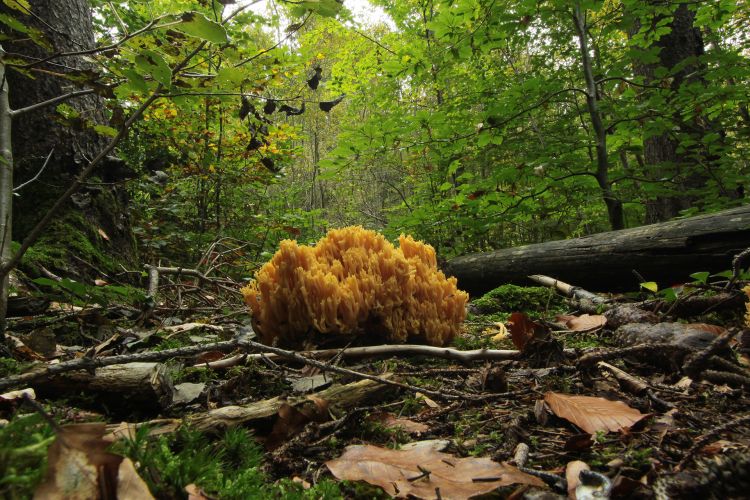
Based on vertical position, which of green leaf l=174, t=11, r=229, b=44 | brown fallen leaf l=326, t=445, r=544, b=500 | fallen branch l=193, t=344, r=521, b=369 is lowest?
brown fallen leaf l=326, t=445, r=544, b=500

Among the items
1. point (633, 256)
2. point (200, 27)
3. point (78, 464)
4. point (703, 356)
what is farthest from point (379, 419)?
point (633, 256)

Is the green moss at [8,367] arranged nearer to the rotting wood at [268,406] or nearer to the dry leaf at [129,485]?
the rotting wood at [268,406]

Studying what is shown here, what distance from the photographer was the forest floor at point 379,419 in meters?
0.89

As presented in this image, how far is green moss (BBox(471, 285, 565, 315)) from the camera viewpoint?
4.07m

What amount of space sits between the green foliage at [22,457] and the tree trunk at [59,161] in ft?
9.72

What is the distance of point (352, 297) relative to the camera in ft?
8.63

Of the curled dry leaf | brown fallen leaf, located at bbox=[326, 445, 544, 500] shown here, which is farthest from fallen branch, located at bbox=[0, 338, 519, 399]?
the curled dry leaf

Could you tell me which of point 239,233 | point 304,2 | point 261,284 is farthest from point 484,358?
point 239,233

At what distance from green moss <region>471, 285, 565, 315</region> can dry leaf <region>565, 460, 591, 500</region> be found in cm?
295

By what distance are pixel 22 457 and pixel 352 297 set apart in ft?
6.52

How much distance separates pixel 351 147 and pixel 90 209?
2.95 meters

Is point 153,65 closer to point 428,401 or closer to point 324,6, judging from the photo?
point 324,6

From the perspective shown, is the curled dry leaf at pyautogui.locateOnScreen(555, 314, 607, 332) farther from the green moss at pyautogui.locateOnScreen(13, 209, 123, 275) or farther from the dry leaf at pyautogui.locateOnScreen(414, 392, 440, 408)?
the green moss at pyautogui.locateOnScreen(13, 209, 123, 275)

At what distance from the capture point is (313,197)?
18188 mm
